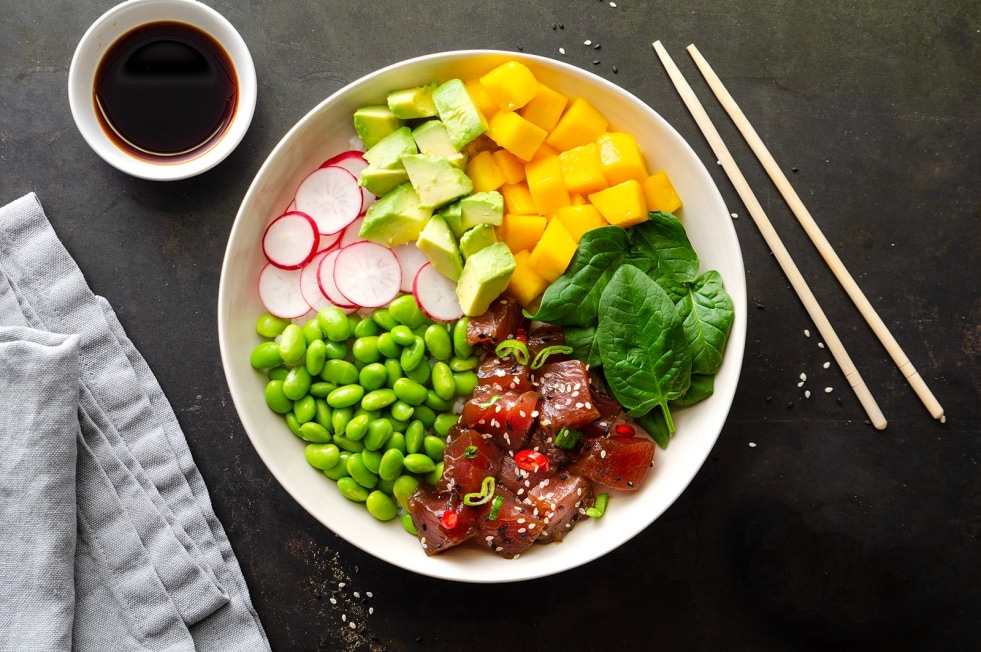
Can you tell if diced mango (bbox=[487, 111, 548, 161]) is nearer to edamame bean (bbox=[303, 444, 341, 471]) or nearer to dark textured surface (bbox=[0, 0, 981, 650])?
dark textured surface (bbox=[0, 0, 981, 650])

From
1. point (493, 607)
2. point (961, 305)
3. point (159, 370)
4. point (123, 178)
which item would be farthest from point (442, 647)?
point (961, 305)

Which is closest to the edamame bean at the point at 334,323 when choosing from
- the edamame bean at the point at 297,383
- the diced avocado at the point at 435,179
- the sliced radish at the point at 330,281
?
the sliced radish at the point at 330,281

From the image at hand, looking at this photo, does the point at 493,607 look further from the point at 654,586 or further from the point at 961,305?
the point at 961,305

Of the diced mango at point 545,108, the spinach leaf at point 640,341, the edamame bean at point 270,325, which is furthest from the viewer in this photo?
the edamame bean at point 270,325

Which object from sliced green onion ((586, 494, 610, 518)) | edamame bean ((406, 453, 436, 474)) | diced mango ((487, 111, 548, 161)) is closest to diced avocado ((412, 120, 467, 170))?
diced mango ((487, 111, 548, 161))

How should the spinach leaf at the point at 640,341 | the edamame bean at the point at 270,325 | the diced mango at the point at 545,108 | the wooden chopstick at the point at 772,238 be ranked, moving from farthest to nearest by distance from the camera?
the wooden chopstick at the point at 772,238 → the edamame bean at the point at 270,325 → the diced mango at the point at 545,108 → the spinach leaf at the point at 640,341

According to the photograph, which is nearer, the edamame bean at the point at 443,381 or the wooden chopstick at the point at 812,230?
the edamame bean at the point at 443,381

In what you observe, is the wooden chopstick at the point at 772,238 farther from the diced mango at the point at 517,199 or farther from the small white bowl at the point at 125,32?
the small white bowl at the point at 125,32

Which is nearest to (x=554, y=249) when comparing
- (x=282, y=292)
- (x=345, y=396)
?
(x=345, y=396)
